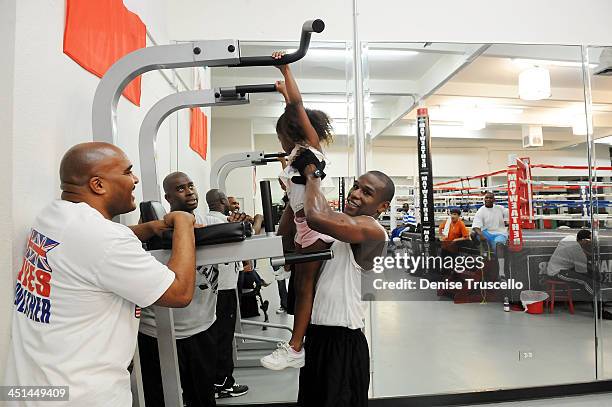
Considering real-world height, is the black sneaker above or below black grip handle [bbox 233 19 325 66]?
below

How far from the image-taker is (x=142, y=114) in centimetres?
262

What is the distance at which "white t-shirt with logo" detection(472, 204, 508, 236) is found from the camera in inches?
137

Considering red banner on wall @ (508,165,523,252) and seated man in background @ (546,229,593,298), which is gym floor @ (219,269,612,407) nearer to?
seated man in background @ (546,229,593,298)

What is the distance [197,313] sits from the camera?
2221mm

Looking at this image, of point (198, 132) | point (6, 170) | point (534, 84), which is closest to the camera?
point (6, 170)

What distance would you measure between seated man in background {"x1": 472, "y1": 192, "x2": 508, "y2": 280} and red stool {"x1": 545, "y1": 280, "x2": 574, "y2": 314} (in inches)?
16.4

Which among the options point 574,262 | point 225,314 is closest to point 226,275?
point 225,314

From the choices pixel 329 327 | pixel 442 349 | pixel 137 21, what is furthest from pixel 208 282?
pixel 442 349

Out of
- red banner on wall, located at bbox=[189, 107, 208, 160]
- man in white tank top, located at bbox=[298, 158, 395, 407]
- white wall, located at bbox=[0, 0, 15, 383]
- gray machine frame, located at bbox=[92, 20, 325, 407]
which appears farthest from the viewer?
red banner on wall, located at bbox=[189, 107, 208, 160]

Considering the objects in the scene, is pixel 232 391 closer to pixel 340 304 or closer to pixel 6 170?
pixel 340 304

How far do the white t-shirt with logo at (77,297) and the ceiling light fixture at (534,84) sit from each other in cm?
359

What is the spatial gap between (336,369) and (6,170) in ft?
4.94

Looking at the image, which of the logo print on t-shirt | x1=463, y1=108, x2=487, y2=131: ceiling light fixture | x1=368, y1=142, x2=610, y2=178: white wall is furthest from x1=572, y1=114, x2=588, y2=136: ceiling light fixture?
the logo print on t-shirt

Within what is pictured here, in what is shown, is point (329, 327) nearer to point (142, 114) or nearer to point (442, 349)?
point (142, 114)
